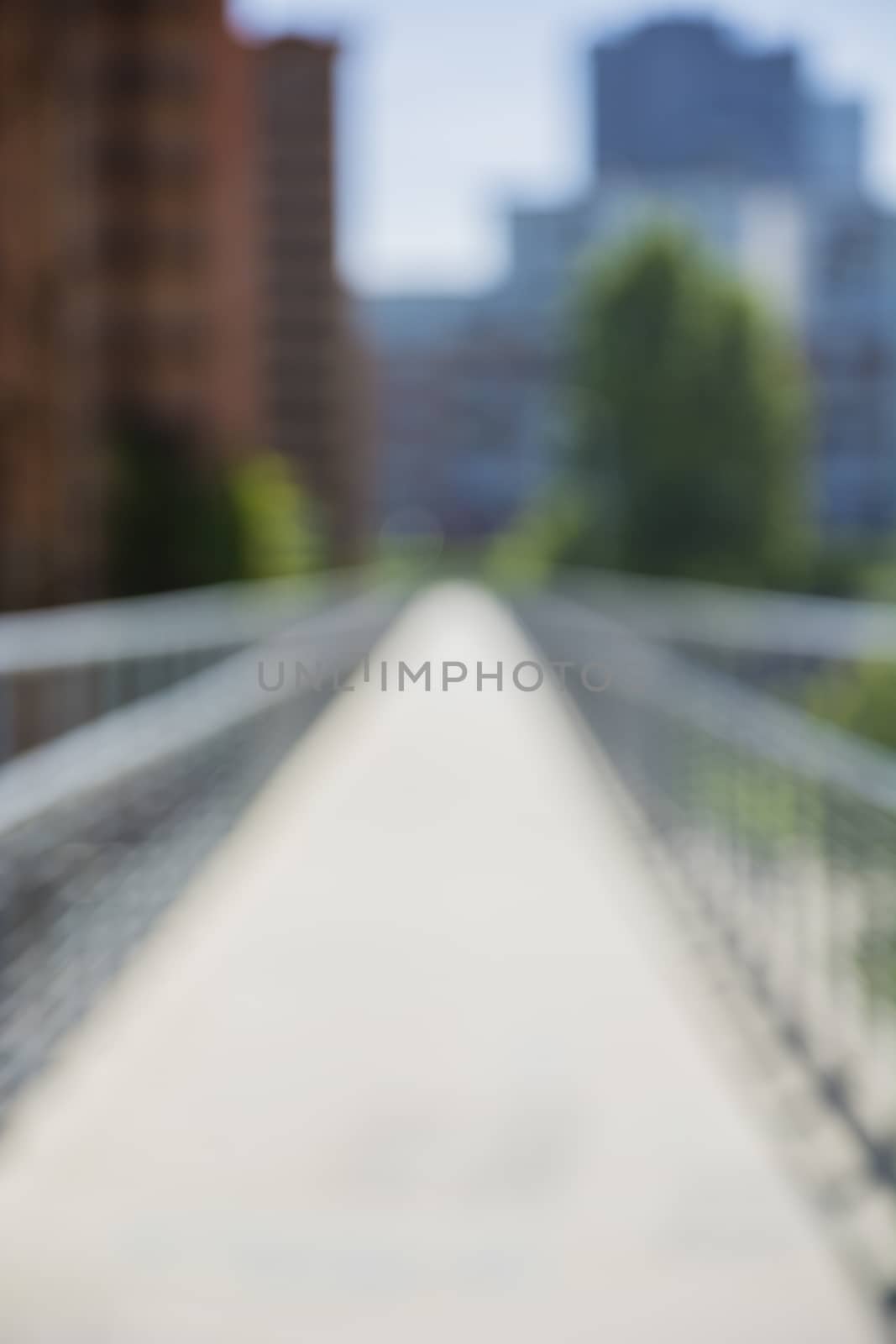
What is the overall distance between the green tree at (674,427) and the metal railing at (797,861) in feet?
84.1

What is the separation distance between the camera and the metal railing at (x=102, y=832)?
3359 millimetres

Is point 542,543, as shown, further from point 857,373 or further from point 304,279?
point 857,373

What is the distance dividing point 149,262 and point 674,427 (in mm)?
10009

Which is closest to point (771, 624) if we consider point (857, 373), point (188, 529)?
point (188, 529)

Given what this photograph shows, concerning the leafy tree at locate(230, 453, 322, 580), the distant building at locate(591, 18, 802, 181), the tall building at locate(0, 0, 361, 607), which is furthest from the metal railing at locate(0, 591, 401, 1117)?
the distant building at locate(591, 18, 802, 181)

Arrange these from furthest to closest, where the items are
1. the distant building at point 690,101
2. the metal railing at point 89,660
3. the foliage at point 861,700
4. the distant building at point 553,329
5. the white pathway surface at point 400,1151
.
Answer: the distant building at point 690,101
the distant building at point 553,329
the metal railing at point 89,660
the foliage at point 861,700
the white pathway surface at point 400,1151

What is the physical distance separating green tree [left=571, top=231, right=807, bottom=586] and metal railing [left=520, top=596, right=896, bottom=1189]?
25620 millimetres

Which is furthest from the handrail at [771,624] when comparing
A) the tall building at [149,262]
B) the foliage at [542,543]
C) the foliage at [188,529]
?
the foliage at [542,543]

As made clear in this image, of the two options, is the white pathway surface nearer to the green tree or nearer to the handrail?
the handrail

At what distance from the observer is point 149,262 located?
31484 mm

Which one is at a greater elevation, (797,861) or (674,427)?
(797,861)

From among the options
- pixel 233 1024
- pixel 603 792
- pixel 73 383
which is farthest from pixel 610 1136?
pixel 73 383

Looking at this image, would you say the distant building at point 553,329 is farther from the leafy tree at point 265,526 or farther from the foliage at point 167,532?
the foliage at point 167,532

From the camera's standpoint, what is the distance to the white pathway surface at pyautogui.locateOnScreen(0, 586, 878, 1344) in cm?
261
